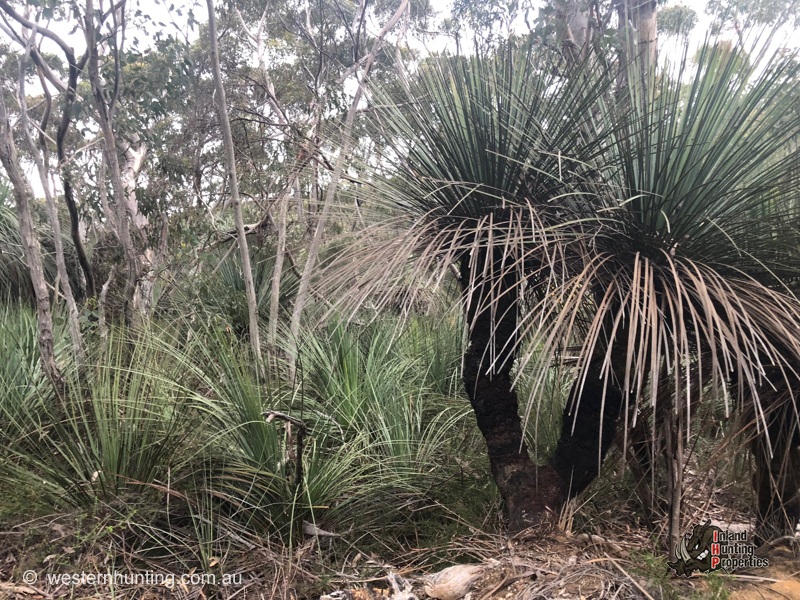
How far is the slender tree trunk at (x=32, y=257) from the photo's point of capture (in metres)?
3.48

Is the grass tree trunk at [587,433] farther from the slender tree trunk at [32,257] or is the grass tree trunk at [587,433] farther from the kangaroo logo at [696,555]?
the slender tree trunk at [32,257]

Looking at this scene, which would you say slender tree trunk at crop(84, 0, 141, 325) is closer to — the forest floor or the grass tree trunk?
the forest floor

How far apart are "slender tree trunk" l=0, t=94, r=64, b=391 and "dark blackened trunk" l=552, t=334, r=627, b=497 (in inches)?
110

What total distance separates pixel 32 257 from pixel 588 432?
3.52 metres

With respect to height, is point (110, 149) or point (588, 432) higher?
point (110, 149)

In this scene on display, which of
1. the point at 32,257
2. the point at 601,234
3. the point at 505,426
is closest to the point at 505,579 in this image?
the point at 505,426

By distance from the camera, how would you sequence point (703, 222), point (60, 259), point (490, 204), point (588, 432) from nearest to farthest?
point (703, 222) → point (490, 204) → point (588, 432) → point (60, 259)

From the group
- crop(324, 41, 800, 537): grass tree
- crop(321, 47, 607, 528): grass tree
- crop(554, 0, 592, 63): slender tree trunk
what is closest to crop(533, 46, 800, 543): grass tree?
crop(324, 41, 800, 537): grass tree

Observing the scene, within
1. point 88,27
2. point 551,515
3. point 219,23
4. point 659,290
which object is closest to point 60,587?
point 551,515

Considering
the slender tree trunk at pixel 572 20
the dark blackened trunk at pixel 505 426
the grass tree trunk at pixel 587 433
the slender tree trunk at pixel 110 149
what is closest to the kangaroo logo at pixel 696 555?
the grass tree trunk at pixel 587 433

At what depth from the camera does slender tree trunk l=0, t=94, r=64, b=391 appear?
3479mm

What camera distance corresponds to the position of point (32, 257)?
374 cm

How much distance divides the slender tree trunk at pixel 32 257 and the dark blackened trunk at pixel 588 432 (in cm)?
278

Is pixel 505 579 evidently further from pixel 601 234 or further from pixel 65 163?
pixel 65 163
